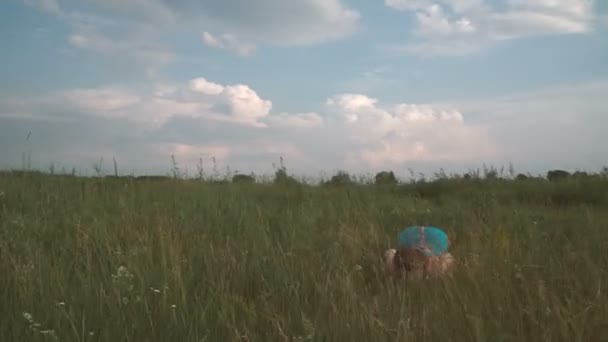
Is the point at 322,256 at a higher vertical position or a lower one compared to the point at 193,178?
lower

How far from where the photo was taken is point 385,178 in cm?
1299

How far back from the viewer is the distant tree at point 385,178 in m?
12.5

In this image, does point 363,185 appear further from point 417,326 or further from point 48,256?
point 417,326

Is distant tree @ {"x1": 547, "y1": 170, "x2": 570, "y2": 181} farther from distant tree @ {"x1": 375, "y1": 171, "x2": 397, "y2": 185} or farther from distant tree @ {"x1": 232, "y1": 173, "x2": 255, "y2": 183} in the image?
distant tree @ {"x1": 232, "y1": 173, "x2": 255, "y2": 183}

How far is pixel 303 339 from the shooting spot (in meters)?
2.32

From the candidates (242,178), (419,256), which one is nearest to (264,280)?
(419,256)

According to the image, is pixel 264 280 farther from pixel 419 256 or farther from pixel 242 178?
pixel 242 178

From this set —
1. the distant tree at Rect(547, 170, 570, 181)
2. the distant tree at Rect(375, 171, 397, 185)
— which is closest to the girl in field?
the distant tree at Rect(375, 171, 397, 185)

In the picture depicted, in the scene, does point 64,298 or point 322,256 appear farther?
point 322,256

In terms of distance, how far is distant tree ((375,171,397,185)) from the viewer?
1253 cm

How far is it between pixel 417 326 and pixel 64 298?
5.97 feet

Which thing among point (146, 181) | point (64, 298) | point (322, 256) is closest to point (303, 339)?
point (64, 298)

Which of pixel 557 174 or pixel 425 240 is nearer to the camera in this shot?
pixel 425 240

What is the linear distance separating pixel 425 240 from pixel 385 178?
898 cm
